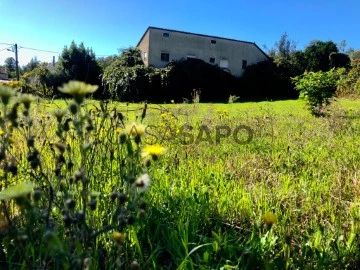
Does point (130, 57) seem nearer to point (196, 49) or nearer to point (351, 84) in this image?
point (196, 49)

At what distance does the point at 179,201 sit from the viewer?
1.97 meters

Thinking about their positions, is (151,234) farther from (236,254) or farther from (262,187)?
(262,187)

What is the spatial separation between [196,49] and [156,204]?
29.5 m

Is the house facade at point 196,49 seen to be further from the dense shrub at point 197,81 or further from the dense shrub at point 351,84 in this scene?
the dense shrub at point 351,84

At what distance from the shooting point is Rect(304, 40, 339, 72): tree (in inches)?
1323

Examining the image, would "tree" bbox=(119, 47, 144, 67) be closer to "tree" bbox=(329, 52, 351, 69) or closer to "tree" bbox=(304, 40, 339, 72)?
"tree" bbox=(304, 40, 339, 72)

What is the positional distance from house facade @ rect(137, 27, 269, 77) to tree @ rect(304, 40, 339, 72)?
16.0 ft

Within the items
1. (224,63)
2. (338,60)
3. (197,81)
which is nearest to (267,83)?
(224,63)

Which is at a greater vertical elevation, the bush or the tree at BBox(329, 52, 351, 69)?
the tree at BBox(329, 52, 351, 69)

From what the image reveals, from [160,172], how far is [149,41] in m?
26.8

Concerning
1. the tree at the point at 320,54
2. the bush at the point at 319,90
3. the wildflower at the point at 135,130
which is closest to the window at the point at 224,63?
the tree at the point at 320,54

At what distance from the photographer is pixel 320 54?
3416 centimetres

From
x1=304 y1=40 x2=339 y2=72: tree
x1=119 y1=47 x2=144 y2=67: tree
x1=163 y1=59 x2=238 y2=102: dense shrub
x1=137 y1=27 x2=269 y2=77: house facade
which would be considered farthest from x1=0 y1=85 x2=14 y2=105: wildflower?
x1=304 y1=40 x2=339 y2=72: tree

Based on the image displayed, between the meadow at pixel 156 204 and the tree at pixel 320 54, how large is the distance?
110 feet
